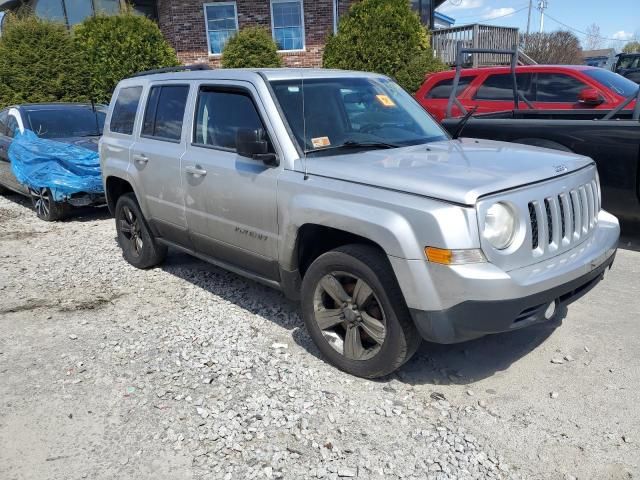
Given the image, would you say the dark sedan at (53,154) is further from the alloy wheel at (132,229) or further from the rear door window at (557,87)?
the rear door window at (557,87)

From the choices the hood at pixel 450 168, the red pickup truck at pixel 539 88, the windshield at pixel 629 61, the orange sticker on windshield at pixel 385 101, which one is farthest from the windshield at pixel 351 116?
the windshield at pixel 629 61

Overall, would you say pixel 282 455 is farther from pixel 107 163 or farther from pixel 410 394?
pixel 107 163

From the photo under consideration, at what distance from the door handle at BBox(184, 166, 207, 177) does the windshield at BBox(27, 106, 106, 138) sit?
496 cm

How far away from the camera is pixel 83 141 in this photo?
8172 mm

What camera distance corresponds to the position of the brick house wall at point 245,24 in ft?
60.5

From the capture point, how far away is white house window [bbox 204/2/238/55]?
18609 millimetres

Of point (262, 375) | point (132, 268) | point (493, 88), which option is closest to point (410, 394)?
point (262, 375)

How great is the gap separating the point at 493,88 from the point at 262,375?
706 cm

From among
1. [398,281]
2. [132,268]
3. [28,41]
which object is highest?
[28,41]

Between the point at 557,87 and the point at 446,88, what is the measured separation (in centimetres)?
173

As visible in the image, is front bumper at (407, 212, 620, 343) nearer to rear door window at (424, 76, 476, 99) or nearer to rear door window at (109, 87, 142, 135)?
rear door window at (109, 87, 142, 135)

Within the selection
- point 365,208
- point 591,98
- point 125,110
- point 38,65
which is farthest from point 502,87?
point 38,65

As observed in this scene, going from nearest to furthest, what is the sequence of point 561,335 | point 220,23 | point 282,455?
point 282,455 → point 561,335 → point 220,23

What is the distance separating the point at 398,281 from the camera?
3021mm
